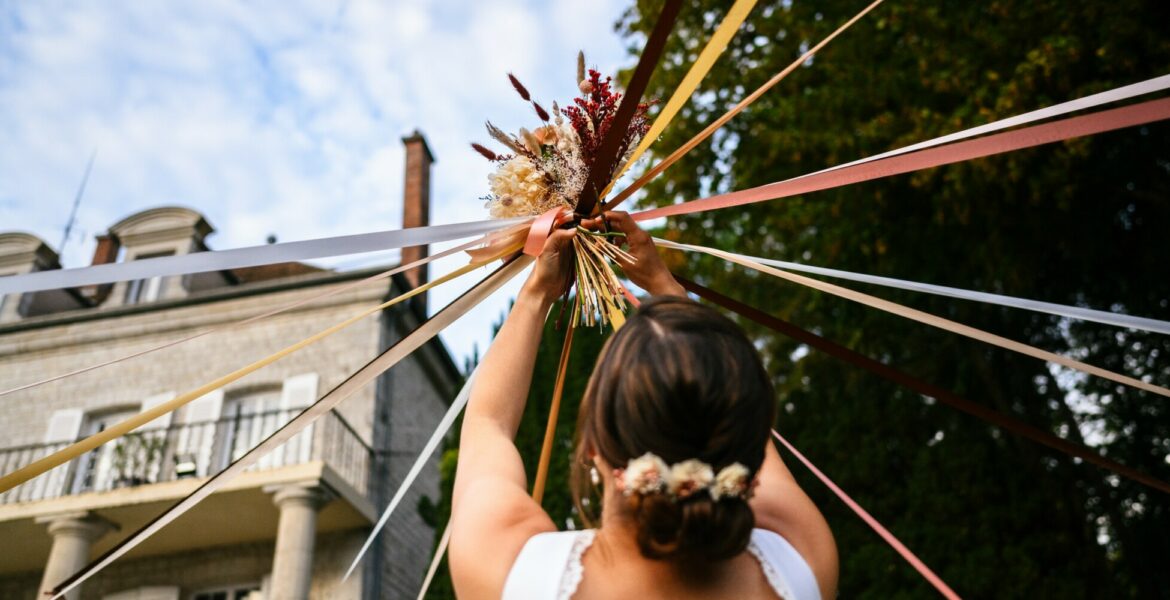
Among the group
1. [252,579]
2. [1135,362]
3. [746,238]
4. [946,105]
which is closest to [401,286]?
[252,579]

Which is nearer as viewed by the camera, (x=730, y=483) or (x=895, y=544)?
(x=730, y=483)

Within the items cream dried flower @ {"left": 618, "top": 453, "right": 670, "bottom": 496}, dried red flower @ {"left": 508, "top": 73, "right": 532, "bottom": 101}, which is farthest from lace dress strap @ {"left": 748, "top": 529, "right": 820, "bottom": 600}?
dried red flower @ {"left": 508, "top": 73, "right": 532, "bottom": 101}

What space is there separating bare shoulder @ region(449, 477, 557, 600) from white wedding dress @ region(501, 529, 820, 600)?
2 cm

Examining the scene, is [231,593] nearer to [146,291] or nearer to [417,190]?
[146,291]

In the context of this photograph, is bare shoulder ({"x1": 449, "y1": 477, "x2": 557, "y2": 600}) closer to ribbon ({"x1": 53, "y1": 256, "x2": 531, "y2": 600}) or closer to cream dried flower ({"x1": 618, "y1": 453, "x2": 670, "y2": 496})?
cream dried flower ({"x1": 618, "y1": 453, "x2": 670, "y2": 496})

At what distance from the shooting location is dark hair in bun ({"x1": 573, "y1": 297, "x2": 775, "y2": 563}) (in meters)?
1.12

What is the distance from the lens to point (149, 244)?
1412cm

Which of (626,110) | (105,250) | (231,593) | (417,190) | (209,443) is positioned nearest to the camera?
(626,110)

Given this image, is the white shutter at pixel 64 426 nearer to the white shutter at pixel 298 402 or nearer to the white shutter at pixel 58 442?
the white shutter at pixel 58 442

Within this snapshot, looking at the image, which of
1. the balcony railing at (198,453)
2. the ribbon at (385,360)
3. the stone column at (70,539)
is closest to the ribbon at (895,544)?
the ribbon at (385,360)

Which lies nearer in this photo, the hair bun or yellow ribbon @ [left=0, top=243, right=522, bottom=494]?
the hair bun

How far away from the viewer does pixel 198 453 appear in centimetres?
1134

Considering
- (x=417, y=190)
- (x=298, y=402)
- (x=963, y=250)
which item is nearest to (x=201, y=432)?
(x=298, y=402)

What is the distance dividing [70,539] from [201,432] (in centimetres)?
195
